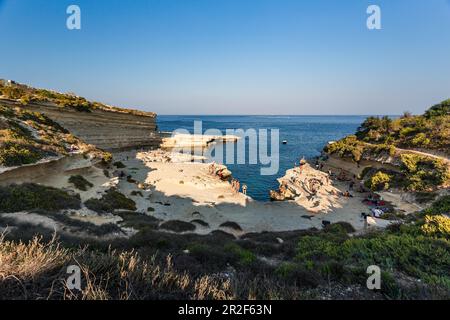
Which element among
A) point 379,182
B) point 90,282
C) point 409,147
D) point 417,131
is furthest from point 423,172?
point 90,282

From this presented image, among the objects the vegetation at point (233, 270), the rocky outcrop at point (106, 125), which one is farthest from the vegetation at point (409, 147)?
the rocky outcrop at point (106, 125)

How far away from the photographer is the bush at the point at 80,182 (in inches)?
793

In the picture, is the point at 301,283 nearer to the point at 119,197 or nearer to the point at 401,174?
the point at 119,197

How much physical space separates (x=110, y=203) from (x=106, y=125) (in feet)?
107

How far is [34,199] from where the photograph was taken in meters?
15.0

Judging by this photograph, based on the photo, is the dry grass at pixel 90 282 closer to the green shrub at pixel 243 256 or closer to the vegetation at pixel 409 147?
the green shrub at pixel 243 256

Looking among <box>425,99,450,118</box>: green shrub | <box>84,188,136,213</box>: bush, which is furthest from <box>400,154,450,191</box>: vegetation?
<box>84,188,136,213</box>: bush

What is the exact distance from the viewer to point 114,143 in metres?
48.1

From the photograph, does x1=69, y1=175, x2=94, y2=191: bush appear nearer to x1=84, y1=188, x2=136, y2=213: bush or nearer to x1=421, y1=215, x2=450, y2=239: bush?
x1=84, y1=188, x2=136, y2=213: bush

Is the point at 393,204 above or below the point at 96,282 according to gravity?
below

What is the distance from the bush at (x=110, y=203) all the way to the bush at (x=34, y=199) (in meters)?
0.91
